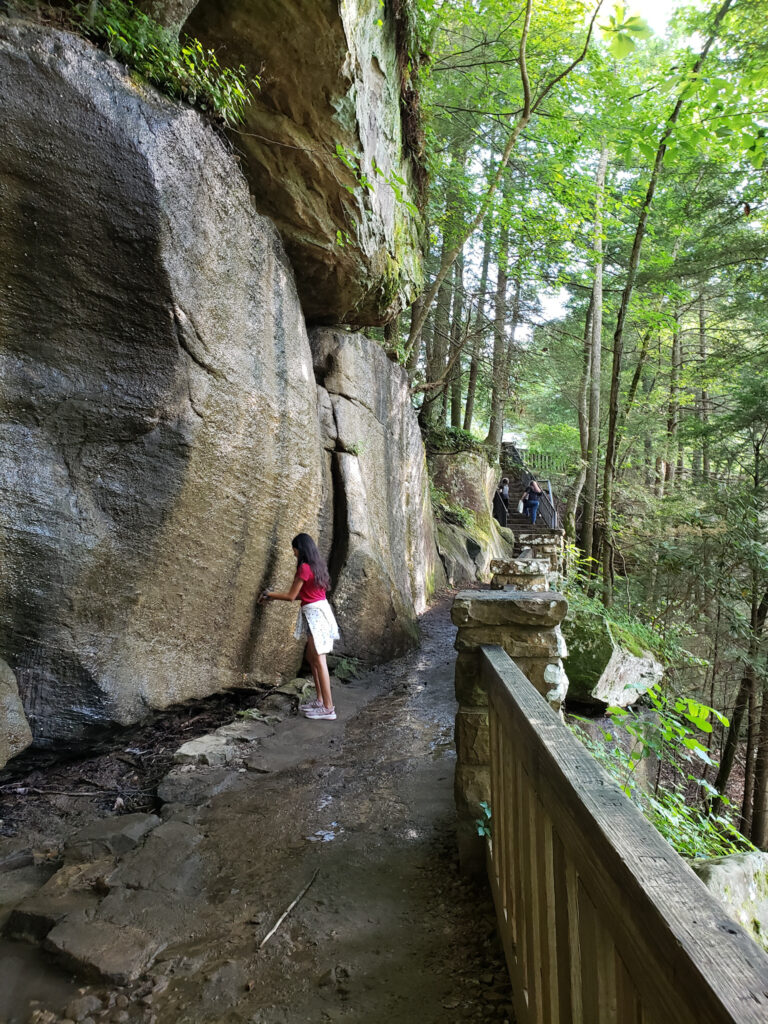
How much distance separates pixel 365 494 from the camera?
815 centimetres

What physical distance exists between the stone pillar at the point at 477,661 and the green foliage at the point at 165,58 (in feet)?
15.6

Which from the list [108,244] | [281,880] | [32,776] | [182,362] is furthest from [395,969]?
[108,244]

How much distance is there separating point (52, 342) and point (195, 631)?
2.74 meters

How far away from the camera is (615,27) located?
343 centimetres

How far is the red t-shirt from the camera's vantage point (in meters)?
5.79

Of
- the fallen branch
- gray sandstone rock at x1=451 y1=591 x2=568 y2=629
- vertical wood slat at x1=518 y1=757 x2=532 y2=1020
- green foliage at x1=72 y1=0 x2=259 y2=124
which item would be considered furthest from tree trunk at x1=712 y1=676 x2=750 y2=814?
green foliage at x1=72 y1=0 x2=259 y2=124

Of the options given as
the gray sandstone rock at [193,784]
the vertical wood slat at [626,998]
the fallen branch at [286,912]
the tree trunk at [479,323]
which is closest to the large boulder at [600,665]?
the gray sandstone rock at [193,784]

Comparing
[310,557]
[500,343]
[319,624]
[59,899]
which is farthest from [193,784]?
[500,343]

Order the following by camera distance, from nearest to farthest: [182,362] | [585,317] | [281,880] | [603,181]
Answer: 1. [281,880]
2. [182,362]
3. [603,181]
4. [585,317]

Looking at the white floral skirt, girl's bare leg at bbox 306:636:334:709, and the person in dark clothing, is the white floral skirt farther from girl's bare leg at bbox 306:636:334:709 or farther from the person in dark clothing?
the person in dark clothing

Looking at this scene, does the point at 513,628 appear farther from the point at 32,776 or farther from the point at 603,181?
the point at 603,181

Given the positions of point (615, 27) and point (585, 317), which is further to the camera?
point (585, 317)

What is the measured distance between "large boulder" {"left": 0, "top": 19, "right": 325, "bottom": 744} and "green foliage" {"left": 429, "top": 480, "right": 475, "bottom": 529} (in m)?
10.4

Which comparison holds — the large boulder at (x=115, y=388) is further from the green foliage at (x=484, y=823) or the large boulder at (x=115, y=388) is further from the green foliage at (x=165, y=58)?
the green foliage at (x=484, y=823)
